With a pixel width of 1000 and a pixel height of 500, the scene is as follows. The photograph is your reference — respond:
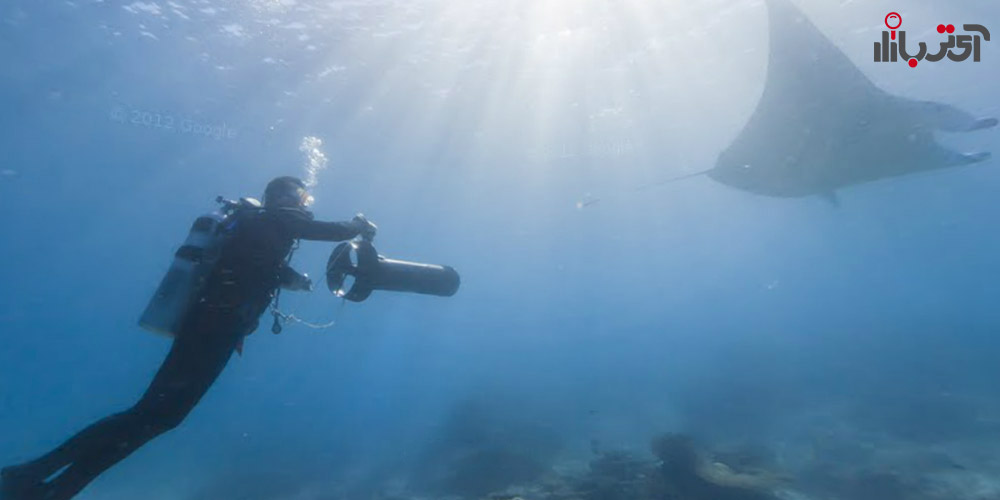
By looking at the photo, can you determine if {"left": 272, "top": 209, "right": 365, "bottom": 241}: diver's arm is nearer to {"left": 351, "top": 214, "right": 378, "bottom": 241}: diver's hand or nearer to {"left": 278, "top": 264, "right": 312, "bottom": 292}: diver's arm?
{"left": 351, "top": 214, "right": 378, "bottom": 241}: diver's hand

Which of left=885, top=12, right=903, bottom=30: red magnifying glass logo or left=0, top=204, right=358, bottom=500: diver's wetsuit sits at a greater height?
→ left=885, top=12, right=903, bottom=30: red magnifying glass logo

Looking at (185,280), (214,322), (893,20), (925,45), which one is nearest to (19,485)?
(214,322)

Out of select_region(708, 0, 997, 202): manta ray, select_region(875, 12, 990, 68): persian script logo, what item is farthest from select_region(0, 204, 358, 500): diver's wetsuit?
select_region(875, 12, 990, 68): persian script logo

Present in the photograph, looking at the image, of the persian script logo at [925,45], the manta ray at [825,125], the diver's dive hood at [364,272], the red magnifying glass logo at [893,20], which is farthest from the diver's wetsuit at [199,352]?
the persian script logo at [925,45]

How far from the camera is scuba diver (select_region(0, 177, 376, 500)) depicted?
14.0 feet

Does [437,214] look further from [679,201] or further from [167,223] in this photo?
[679,201]

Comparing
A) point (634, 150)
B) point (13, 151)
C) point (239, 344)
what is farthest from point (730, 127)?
point (13, 151)

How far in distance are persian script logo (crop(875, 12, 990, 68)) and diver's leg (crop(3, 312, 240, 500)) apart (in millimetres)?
22598

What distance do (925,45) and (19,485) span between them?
26763 mm

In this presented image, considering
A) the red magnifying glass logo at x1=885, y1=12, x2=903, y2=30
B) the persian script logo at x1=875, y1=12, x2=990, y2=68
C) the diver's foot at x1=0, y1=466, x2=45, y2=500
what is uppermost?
the persian script logo at x1=875, y1=12, x2=990, y2=68

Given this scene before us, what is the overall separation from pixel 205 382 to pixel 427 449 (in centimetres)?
1403

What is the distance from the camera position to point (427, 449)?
17797 mm

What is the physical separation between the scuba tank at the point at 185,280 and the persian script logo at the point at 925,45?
2216 centimetres

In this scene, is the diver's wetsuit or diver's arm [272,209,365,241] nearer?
the diver's wetsuit
